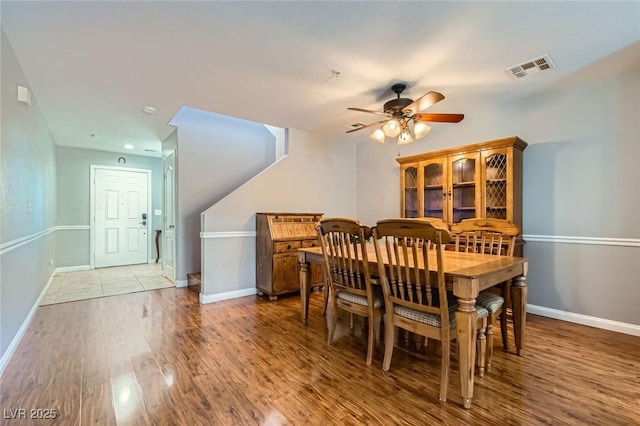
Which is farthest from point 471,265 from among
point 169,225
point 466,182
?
point 169,225

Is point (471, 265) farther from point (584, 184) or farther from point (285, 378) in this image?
point (584, 184)

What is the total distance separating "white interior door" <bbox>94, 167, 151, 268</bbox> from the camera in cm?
600

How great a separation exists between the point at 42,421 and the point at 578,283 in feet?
14.4

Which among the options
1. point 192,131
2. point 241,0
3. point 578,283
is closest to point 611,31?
point 578,283

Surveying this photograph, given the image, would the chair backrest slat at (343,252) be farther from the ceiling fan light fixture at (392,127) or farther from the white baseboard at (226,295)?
the white baseboard at (226,295)

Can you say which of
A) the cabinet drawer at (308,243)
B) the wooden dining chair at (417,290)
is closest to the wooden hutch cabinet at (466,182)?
A: the cabinet drawer at (308,243)

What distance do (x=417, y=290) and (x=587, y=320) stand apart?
2400 mm

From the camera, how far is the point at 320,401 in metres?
1.75

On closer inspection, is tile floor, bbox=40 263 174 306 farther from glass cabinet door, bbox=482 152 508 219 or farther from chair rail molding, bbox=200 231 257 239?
glass cabinet door, bbox=482 152 508 219

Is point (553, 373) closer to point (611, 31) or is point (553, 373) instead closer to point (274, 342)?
point (274, 342)

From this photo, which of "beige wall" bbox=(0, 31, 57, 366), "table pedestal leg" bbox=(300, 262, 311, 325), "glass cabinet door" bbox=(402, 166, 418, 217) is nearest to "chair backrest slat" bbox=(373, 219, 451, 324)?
"table pedestal leg" bbox=(300, 262, 311, 325)

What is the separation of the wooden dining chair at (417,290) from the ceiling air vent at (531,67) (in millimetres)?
1921

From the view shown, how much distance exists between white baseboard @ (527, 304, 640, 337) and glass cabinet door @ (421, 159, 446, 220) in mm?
1411

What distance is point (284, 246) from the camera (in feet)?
12.8
